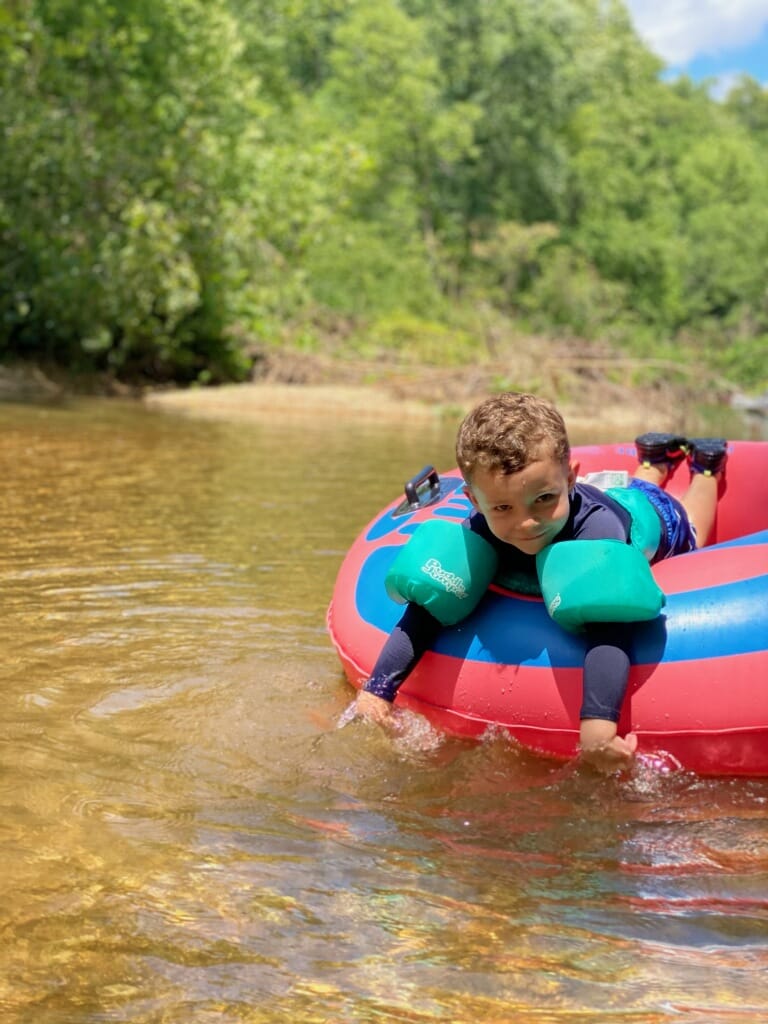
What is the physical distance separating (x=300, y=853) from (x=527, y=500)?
95 centimetres

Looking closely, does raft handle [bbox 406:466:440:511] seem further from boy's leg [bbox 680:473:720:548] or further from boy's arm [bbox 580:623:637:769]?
boy's arm [bbox 580:623:637:769]

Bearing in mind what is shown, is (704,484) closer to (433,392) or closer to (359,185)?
(433,392)

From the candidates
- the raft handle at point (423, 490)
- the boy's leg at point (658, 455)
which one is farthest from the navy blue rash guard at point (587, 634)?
the boy's leg at point (658, 455)

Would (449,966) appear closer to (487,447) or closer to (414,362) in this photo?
(487,447)

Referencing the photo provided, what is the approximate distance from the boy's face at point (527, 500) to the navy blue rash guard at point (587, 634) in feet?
0.31

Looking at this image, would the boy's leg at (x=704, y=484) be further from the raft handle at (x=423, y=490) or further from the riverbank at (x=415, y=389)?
the riverbank at (x=415, y=389)

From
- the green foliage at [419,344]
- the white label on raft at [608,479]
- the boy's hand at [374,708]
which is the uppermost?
the green foliage at [419,344]

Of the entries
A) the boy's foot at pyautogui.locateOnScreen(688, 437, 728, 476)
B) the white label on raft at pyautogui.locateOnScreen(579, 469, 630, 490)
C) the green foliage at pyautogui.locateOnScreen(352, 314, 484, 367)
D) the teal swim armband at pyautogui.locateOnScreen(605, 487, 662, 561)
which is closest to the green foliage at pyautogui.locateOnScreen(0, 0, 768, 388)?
the green foliage at pyautogui.locateOnScreen(352, 314, 484, 367)

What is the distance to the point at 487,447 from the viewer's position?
103 inches

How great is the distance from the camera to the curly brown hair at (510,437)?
2604 millimetres

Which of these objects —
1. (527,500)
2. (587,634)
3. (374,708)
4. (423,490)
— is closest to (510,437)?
(527,500)

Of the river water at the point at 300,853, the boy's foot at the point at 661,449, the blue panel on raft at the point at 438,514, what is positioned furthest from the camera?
the boy's foot at the point at 661,449

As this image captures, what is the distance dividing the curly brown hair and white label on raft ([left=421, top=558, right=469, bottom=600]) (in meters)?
0.35

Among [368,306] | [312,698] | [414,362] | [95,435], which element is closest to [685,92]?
[368,306]
